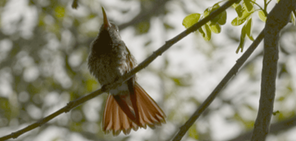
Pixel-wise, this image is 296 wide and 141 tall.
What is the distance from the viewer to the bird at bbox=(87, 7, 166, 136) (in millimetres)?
3939

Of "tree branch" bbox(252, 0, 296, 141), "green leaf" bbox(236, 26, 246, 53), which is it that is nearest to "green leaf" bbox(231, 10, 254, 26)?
"green leaf" bbox(236, 26, 246, 53)

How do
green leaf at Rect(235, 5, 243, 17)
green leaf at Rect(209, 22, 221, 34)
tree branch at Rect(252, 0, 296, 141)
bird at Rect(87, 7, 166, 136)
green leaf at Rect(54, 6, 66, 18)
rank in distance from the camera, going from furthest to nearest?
1. green leaf at Rect(54, 6, 66, 18)
2. bird at Rect(87, 7, 166, 136)
3. green leaf at Rect(209, 22, 221, 34)
4. green leaf at Rect(235, 5, 243, 17)
5. tree branch at Rect(252, 0, 296, 141)

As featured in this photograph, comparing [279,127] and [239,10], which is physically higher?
[279,127]

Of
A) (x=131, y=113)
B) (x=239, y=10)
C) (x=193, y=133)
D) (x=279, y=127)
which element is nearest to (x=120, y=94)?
(x=131, y=113)

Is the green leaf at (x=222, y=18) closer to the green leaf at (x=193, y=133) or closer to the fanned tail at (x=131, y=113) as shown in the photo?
the fanned tail at (x=131, y=113)

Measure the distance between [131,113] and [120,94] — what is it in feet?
1.09

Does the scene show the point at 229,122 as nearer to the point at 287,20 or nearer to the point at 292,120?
the point at 292,120

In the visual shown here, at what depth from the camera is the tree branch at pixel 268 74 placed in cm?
212

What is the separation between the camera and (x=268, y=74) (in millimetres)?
2164

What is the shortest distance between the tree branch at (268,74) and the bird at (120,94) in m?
1.95

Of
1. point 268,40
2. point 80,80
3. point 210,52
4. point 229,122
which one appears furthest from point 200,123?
point 268,40

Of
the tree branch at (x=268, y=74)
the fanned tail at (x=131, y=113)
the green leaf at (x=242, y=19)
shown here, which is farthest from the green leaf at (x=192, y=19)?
the fanned tail at (x=131, y=113)

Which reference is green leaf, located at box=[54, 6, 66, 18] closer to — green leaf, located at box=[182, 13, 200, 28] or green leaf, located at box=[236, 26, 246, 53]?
green leaf, located at box=[182, 13, 200, 28]

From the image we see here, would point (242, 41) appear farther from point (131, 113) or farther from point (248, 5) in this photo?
point (131, 113)
